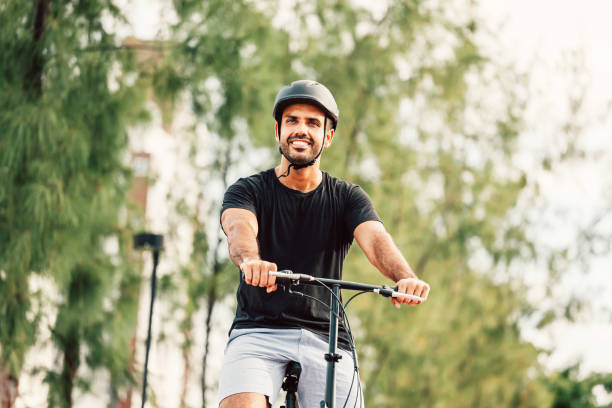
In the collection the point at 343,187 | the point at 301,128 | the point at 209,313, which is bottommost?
the point at 209,313

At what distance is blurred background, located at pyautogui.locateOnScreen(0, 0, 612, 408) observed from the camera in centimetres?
873

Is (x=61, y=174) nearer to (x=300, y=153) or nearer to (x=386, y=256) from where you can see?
(x=300, y=153)

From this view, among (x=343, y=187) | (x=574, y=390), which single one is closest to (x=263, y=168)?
(x=343, y=187)

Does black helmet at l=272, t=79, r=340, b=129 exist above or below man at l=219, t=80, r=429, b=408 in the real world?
above

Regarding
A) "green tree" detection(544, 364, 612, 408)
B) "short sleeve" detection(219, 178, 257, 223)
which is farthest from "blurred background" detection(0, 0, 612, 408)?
"green tree" detection(544, 364, 612, 408)

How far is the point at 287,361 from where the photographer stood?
12.1 feet

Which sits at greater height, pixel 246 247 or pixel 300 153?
pixel 300 153

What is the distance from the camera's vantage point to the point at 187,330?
14.3m

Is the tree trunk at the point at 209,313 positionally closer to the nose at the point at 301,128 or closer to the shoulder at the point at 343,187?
the shoulder at the point at 343,187

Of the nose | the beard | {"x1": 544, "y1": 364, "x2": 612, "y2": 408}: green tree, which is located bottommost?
{"x1": 544, "y1": 364, "x2": 612, "y2": 408}: green tree

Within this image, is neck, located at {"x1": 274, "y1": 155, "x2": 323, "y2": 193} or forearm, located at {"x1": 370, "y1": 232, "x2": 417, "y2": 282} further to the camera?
neck, located at {"x1": 274, "y1": 155, "x2": 323, "y2": 193}

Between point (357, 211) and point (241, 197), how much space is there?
0.57 meters

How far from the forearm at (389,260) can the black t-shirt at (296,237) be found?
15cm

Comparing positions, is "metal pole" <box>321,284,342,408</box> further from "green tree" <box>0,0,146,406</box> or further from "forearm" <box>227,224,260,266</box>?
"green tree" <box>0,0,146,406</box>
